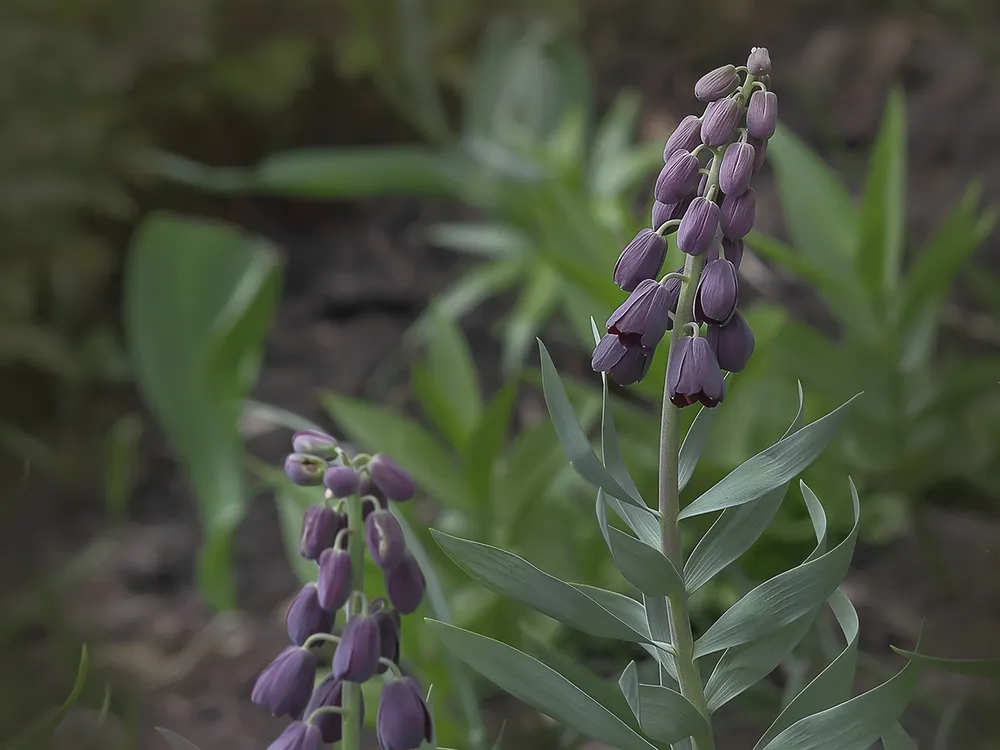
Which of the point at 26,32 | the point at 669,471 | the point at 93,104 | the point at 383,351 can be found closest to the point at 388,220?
the point at 383,351

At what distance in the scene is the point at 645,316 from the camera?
0.47m

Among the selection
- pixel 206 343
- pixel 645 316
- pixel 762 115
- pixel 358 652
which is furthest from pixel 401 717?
pixel 206 343

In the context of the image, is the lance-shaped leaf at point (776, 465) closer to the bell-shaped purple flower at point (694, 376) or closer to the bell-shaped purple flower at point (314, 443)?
the bell-shaped purple flower at point (694, 376)

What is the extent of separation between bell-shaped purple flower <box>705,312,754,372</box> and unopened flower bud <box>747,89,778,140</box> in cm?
9

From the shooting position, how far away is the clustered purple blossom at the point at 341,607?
538mm

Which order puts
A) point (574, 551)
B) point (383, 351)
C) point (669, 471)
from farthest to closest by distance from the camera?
point (383, 351)
point (574, 551)
point (669, 471)

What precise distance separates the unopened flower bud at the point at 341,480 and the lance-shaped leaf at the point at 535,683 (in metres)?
0.10

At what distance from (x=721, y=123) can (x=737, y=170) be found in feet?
0.08

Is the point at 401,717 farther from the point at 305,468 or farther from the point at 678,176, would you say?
the point at 678,176

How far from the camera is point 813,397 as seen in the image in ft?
3.68

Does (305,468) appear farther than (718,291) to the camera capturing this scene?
Yes

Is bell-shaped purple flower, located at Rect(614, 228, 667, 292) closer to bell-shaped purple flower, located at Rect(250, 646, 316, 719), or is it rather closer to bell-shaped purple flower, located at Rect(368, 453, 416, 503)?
bell-shaped purple flower, located at Rect(368, 453, 416, 503)

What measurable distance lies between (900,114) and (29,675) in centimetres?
118

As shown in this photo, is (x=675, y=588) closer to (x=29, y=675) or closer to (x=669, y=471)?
(x=669, y=471)
